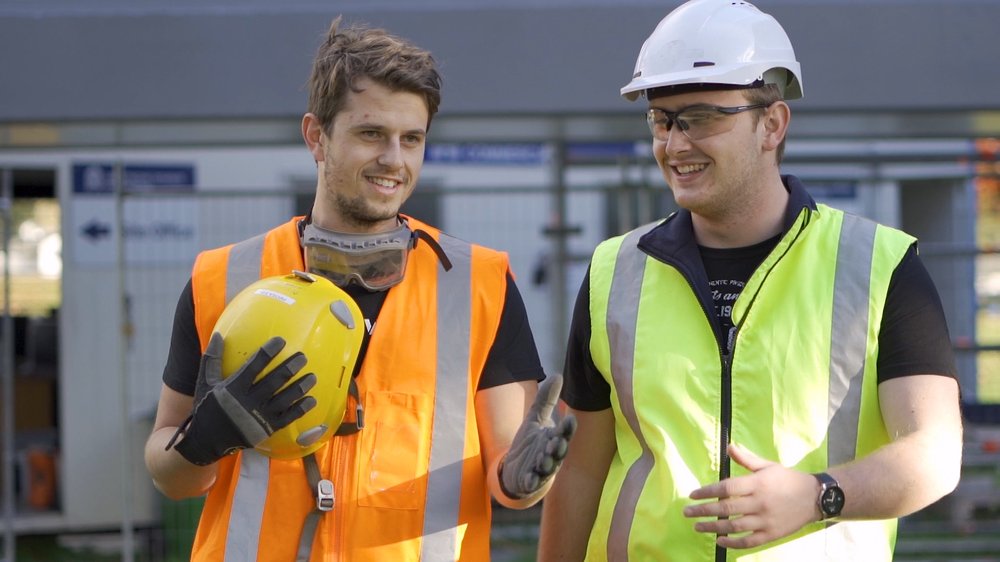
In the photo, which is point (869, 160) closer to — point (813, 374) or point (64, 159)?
point (813, 374)

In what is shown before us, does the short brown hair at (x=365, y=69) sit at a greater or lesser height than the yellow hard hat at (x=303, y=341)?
greater

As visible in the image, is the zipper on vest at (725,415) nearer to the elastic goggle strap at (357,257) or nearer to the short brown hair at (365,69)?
the elastic goggle strap at (357,257)

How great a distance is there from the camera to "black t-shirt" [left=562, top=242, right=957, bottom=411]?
229cm

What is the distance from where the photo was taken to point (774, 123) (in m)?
2.54

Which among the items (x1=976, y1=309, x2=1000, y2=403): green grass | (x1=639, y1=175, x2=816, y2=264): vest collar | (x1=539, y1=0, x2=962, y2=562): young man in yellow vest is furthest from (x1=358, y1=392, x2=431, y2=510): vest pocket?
(x1=976, y1=309, x2=1000, y2=403): green grass

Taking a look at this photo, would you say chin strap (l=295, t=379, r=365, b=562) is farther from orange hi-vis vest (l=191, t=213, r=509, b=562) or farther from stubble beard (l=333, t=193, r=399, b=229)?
stubble beard (l=333, t=193, r=399, b=229)

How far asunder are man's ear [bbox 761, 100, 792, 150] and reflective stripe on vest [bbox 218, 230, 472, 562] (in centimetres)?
71

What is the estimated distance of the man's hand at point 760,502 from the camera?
2.06m

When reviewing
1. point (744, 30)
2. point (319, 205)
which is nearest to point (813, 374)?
point (744, 30)

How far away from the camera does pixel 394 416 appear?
2.49 meters

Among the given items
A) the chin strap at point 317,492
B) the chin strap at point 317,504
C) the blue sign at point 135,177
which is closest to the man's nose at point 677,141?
the chin strap at point 317,492

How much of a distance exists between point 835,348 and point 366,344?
94cm

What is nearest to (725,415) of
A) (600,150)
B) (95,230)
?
(600,150)

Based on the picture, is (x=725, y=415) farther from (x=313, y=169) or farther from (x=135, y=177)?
(x=135, y=177)
